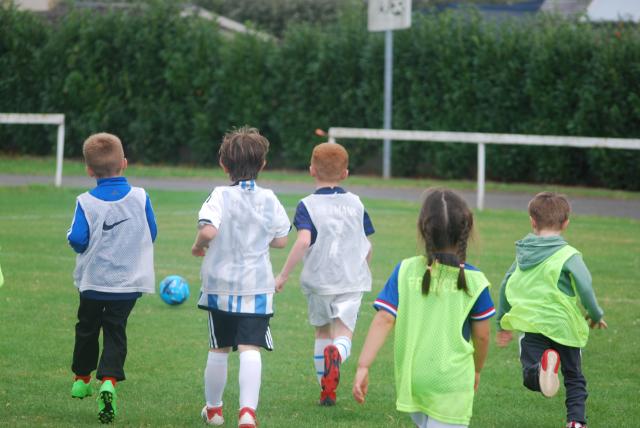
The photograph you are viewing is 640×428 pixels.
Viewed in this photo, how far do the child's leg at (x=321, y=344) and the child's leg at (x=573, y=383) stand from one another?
5.07 feet

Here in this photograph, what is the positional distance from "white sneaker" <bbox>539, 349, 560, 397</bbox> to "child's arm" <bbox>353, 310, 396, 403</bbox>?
60.6 inches

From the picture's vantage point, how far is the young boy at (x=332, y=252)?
7.10 m

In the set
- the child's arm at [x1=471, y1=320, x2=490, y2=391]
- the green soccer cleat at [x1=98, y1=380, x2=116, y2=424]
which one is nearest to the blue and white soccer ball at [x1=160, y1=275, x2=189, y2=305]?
the green soccer cleat at [x1=98, y1=380, x2=116, y2=424]

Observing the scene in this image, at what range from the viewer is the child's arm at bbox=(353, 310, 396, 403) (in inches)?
188

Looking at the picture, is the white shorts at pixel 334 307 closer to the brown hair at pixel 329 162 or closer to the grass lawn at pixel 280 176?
the brown hair at pixel 329 162

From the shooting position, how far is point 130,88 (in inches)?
1102

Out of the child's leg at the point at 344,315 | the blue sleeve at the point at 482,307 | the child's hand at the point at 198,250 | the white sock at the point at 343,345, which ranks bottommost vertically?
the white sock at the point at 343,345

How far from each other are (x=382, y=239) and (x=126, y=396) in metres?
8.47

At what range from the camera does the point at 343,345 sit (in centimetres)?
705

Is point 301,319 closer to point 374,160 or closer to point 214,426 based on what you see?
point 214,426

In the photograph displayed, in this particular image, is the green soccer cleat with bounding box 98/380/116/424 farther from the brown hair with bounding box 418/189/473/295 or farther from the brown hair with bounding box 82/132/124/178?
the brown hair with bounding box 418/189/473/295

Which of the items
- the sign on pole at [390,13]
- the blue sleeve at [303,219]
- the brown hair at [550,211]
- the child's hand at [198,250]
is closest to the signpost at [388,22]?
the sign on pole at [390,13]

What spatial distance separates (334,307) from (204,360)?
1.60 metres

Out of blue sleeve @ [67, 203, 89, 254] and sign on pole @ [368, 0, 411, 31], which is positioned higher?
sign on pole @ [368, 0, 411, 31]
